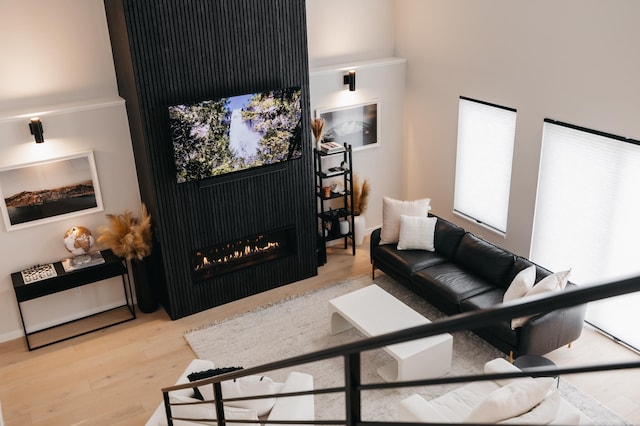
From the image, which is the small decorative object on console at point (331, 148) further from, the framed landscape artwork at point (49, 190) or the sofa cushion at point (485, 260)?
the framed landscape artwork at point (49, 190)

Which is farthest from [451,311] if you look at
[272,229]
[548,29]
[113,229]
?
[113,229]

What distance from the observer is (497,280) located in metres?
5.89

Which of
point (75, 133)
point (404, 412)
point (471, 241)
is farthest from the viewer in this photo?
point (471, 241)

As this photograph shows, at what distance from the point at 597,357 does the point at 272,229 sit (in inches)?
142

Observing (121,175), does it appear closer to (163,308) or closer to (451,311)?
(163,308)

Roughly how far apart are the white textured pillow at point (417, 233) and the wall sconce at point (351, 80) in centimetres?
181

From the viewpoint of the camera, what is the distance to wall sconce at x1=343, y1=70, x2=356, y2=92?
23.6 feet

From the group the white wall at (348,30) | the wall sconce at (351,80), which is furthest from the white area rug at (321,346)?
the white wall at (348,30)

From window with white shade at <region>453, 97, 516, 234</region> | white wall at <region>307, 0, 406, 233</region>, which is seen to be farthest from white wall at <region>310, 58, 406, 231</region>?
window with white shade at <region>453, 97, 516, 234</region>

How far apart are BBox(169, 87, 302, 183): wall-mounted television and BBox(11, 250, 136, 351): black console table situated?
1.22 metres

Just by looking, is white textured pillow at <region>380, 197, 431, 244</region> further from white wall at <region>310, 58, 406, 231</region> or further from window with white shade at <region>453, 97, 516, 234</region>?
white wall at <region>310, 58, 406, 231</region>

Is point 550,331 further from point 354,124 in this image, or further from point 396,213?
point 354,124

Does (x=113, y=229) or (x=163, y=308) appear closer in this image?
(x=113, y=229)

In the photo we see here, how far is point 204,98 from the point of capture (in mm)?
5941
